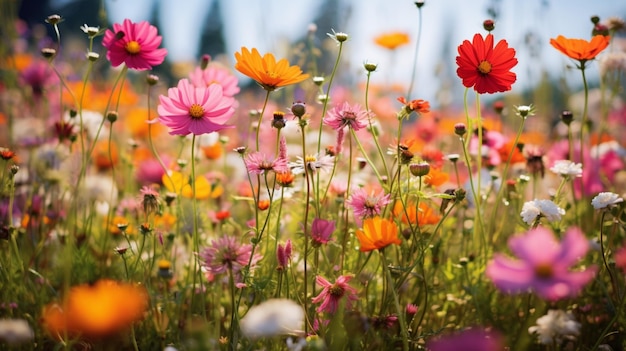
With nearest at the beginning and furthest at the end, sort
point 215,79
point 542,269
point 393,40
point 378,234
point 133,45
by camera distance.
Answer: point 542,269 < point 378,234 < point 133,45 < point 215,79 < point 393,40

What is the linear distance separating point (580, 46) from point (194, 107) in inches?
33.4

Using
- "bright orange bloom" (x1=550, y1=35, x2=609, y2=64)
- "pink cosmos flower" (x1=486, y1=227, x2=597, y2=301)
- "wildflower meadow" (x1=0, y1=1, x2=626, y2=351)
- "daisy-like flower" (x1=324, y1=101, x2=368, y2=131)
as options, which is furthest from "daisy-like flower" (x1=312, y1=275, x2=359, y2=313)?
"bright orange bloom" (x1=550, y1=35, x2=609, y2=64)

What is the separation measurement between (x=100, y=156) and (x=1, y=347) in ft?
4.88

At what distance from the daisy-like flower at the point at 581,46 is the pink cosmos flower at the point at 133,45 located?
2.89 feet

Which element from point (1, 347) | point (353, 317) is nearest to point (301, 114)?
point (353, 317)

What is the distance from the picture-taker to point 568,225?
5.42 ft

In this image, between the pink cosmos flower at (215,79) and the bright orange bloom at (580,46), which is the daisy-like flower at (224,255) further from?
the bright orange bloom at (580,46)

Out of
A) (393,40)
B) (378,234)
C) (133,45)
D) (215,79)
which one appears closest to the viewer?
(378,234)

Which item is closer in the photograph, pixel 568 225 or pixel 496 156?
pixel 568 225

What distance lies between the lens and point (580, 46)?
1.27 metres

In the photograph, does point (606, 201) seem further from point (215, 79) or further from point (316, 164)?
point (215, 79)

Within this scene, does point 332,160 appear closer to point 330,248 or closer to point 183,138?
point 330,248

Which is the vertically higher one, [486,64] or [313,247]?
[486,64]

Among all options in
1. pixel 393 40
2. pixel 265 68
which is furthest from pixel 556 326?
pixel 393 40
